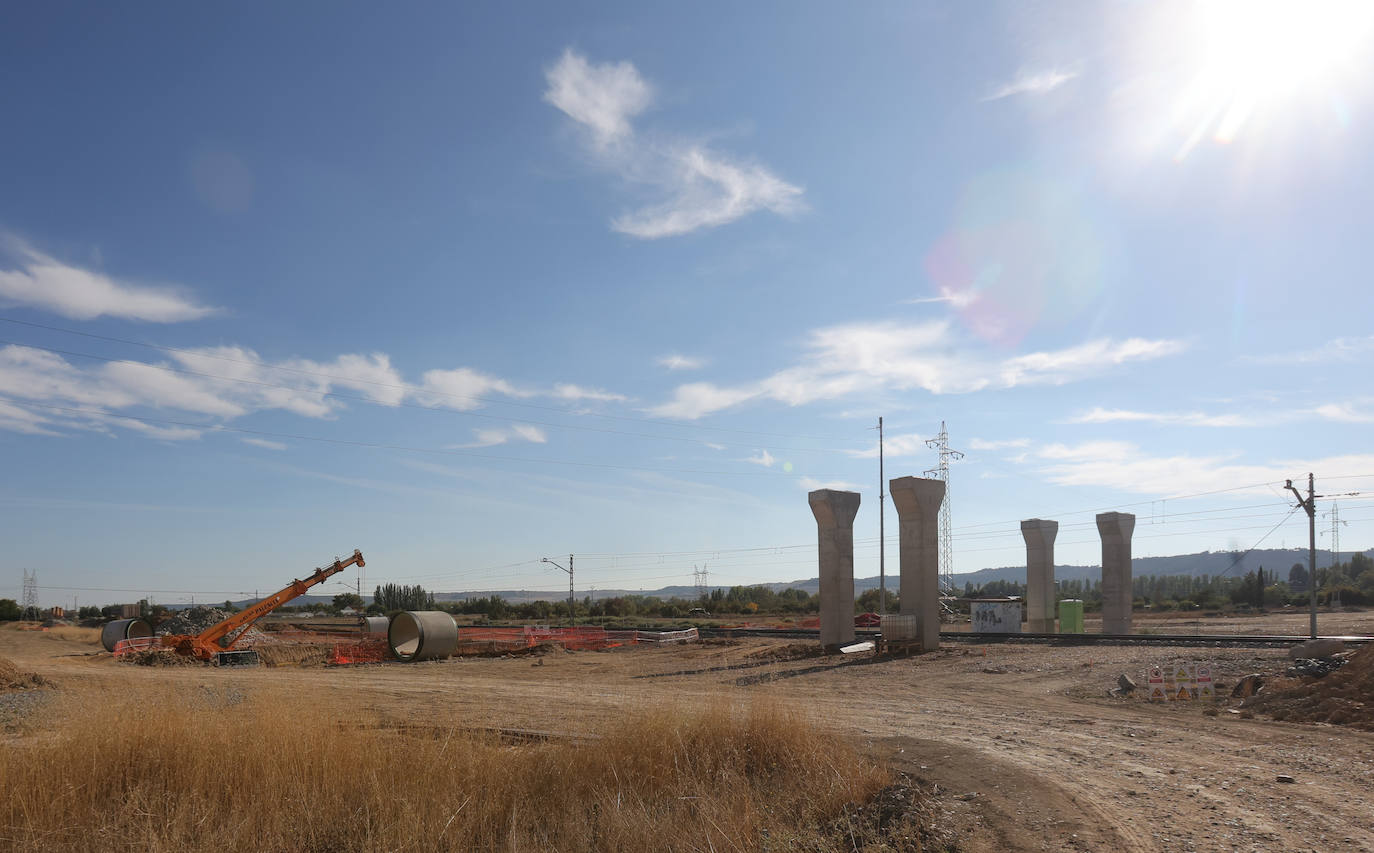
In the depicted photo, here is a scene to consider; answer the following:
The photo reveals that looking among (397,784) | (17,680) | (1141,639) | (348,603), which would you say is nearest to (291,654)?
(17,680)

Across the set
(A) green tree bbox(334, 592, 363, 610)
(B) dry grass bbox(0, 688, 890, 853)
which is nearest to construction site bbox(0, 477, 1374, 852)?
Result: (B) dry grass bbox(0, 688, 890, 853)

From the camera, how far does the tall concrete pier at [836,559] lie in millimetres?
33875

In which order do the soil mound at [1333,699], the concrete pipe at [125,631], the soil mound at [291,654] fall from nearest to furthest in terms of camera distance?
the soil mound at [1333,699] < the soil mound at [291,654] < the concrete pipe at [125,631]

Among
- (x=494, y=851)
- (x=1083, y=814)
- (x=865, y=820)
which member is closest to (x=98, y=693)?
(x=494, y=851)

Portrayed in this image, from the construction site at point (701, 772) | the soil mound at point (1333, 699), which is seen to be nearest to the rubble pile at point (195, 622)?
the construction site at point (701, 772)

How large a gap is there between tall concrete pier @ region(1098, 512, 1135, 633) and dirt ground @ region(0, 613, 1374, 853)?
13.0m

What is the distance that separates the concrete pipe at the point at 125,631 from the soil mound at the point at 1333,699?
4570cm

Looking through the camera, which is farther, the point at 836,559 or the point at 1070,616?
the point at 1070,616

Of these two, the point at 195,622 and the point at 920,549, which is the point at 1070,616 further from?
the point at 195,622

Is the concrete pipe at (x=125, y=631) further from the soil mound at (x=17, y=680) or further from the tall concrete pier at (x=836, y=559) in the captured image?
the tall concrete pier at (x=836, y=559)

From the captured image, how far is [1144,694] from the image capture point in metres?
20.0

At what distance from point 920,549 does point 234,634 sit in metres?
29.5

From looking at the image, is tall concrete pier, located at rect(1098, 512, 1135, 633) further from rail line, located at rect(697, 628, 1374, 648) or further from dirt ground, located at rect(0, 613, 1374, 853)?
dirt ground, located at rect(0, 613, 1374, 853)

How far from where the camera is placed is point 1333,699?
648 inches
